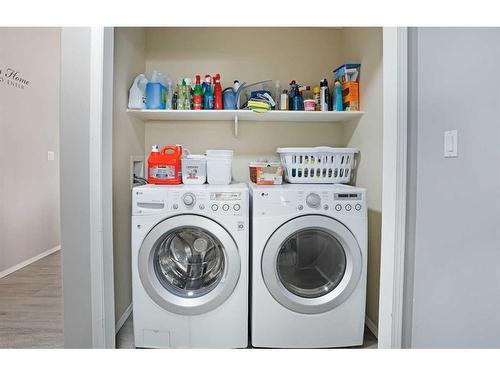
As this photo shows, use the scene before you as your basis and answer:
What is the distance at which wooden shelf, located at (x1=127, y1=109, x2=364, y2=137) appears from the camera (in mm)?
2295

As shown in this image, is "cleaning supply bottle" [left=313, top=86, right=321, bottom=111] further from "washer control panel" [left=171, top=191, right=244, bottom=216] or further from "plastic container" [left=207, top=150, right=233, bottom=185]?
"washer control panel" [left=171, top=191, right=244, bottom=216]

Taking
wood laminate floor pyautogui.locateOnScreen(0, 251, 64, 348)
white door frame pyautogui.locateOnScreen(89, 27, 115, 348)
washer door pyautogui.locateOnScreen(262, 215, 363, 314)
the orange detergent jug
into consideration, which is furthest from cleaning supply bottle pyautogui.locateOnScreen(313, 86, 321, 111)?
wood laminate floor pyautogui.locateOnScreen(0, 251, 64, 348)

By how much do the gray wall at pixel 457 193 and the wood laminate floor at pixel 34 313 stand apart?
0.93 meters

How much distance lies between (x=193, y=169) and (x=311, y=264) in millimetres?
927

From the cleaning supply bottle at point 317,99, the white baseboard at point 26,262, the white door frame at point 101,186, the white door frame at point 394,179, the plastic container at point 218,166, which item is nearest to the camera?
the white door frame at point 394,179

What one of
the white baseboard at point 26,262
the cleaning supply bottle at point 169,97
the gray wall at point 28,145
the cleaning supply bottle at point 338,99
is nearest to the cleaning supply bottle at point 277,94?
the cleaning supply bottle at point 338,99

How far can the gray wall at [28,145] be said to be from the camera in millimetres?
2932

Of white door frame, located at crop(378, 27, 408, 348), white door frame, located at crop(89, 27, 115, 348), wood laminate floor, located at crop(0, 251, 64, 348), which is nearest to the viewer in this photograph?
white door frame, located at crop(378, 27, 408, 348)

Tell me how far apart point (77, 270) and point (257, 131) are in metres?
1.62

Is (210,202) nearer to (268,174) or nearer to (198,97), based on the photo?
(268,174)

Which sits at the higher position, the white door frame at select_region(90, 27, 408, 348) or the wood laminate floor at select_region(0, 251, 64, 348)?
the white door frame at select_region(90, 27, 408, 348)

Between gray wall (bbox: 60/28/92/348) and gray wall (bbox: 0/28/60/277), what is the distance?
1882mm

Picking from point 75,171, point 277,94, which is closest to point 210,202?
point 75,171

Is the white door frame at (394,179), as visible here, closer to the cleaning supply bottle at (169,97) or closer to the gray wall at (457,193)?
the gray wall at (457,193)
